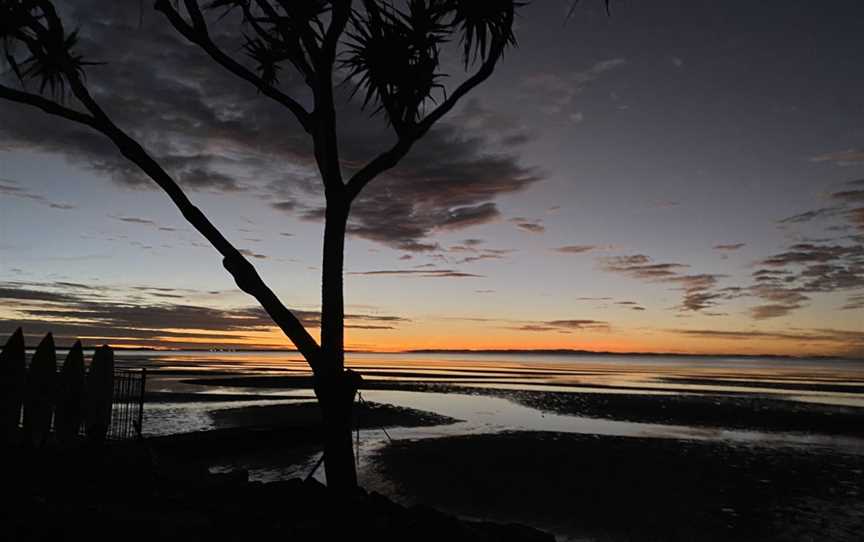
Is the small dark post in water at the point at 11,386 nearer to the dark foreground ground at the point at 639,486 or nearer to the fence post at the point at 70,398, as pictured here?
the fence post at the point at 70,398

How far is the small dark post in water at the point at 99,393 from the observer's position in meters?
11.0

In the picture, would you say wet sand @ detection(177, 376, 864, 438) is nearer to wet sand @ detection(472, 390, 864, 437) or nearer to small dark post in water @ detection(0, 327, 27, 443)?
wet sand @ detection(472, 390, 864, 437)

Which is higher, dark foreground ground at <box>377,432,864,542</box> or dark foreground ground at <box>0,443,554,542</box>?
dark foreground ground at <box>0,443,554,542</box>

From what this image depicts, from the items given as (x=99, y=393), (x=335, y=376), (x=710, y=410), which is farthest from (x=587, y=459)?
(x=710, y=410)

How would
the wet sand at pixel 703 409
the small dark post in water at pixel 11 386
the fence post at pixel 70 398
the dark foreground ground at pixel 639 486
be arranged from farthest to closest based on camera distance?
the wet sand at pixel 703 409 → the dark foreground ground at pixel 639 486 → the fence post at pixel 70 398 → the small dark post in water at pixel 11 386

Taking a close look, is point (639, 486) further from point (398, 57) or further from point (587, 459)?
point (398, 57)

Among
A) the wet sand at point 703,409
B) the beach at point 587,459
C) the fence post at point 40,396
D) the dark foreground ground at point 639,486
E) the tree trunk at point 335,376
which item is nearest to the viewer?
the tree trunk at point 335,376

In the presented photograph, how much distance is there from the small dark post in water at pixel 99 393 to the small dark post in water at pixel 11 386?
1787 mm

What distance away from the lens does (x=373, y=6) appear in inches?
301

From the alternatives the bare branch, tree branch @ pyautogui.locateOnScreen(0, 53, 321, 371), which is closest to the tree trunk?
tree branch @ pyautogui.locateOnScreen(0, 53, 321, 371)

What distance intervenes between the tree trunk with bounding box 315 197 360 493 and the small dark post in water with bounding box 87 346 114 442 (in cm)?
589

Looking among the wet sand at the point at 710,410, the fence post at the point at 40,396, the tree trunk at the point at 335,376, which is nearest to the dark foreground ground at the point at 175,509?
the tree trunk at the point at 335,376

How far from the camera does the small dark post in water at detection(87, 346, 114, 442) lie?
11000 millimetres

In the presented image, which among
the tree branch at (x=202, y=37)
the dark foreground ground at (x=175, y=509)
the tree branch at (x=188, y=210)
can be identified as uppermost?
the tree branch at (x=202, y=37)
